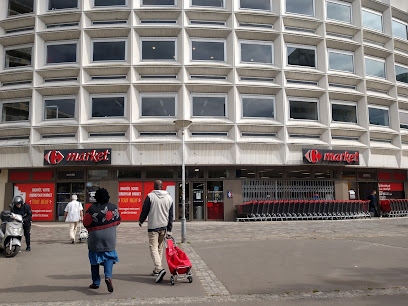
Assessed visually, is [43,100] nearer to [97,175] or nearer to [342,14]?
[97,175]

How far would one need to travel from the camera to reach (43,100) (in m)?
21.0

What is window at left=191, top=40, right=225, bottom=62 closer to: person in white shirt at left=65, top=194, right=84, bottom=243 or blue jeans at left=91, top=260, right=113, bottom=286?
person in white shirt at left=65, top=194, right=84, bottom=243

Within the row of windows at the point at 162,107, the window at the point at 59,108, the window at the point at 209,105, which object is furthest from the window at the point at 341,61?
the window at the point at 59,108

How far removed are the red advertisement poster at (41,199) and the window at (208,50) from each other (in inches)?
456

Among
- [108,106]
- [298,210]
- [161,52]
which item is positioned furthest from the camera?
[161,52]

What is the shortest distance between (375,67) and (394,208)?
384 inches

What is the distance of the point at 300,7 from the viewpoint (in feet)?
74.9

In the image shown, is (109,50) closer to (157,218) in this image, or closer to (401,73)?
(157,218)

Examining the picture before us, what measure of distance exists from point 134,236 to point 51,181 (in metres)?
9.53

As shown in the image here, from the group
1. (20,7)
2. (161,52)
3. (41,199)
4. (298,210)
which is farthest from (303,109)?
(20,7)

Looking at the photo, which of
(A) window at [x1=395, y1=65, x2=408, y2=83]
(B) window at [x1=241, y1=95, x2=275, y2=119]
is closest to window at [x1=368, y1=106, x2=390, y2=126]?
(A) window at [x1=395, y1=65, x2=408, y2=83]

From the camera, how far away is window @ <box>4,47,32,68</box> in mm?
21578

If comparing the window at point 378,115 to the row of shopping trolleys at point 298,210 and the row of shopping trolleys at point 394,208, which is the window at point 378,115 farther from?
the row of shopping trolleys at point 298,210

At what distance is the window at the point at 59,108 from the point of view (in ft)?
67.9
